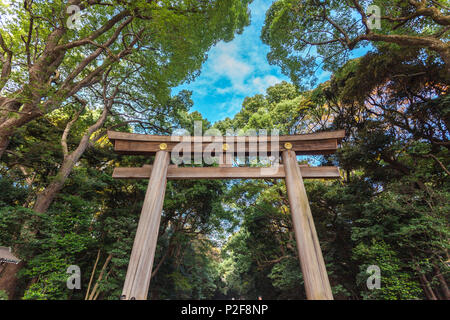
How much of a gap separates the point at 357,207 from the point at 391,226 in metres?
1.12

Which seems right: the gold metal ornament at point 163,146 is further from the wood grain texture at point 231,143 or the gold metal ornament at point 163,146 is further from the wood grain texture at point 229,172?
the wood grain texture at point 229,172

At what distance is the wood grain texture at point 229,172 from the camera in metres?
3.44

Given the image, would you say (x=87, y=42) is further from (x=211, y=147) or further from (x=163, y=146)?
(x=211, y=147)

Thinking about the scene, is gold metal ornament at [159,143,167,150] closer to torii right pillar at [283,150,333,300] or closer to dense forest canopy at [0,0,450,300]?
torii right pillar at [283,150,333,300]

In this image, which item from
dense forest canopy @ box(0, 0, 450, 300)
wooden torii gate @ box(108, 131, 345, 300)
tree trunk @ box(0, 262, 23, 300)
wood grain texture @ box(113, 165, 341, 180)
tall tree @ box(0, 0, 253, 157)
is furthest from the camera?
tree trunk @ box(0, 262, 23, 300)

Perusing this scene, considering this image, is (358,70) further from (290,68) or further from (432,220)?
(432,220)

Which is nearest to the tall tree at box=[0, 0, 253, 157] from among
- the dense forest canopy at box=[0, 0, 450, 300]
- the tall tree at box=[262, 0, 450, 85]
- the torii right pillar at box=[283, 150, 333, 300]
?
the dense forest canopy at box=[0, 0, 450, 300]

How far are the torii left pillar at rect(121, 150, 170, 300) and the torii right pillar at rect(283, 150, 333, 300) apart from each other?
6.82 feet

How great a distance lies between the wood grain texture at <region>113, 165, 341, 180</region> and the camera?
3436mm

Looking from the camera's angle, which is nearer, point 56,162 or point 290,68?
point 56,162

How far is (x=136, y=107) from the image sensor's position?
8484 millimetres
